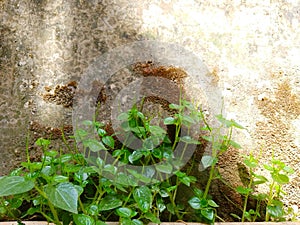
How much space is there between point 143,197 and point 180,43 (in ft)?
1.72

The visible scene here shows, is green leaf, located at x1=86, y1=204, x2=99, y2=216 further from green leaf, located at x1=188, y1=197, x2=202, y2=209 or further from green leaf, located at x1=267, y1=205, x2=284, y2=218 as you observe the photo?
green leaf, located at x1=267, y1=205, x2=284, y2=218

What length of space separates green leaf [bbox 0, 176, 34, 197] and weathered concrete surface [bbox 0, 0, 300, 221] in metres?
0.43

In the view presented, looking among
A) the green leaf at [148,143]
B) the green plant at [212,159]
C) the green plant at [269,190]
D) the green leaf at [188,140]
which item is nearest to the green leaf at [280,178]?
the green plant at [269,190]

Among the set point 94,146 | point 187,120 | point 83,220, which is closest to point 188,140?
point 187,120

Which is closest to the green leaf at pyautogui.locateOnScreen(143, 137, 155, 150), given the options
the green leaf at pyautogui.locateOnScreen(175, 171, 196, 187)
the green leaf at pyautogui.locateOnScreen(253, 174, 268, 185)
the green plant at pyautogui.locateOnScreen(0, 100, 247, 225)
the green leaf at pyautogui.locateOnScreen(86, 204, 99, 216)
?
the green plant at pyautogui.locateOnScreen(0, 100, 247, 225)

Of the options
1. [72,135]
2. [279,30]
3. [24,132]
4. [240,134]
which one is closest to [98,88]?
[72,135]

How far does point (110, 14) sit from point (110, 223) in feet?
2.12

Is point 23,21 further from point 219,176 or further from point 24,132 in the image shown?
point 219,176

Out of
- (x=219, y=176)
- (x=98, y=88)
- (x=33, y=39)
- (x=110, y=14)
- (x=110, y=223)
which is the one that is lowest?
(x=110, y=223)

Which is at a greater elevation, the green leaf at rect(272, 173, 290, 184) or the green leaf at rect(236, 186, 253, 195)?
the green leaf at rect(272, 173, 290, 184)

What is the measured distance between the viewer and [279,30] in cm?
125

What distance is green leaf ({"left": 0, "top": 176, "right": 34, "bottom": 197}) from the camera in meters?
0.72

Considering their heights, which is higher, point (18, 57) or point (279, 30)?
point (279, 30)

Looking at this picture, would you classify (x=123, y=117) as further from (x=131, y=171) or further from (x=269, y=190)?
(x=269, y=190)
